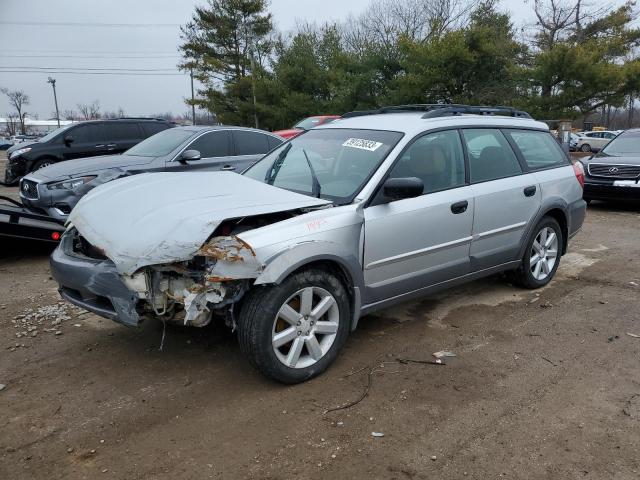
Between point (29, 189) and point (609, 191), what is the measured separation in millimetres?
9843

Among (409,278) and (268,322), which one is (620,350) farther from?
(268,322)

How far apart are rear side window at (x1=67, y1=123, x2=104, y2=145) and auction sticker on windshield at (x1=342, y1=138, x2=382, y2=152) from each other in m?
9.73

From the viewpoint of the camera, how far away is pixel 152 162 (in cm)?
749

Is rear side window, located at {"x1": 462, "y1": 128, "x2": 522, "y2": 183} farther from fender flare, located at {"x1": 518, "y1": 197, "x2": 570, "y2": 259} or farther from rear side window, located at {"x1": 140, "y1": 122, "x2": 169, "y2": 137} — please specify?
rear side window, located at {"x1": 140, "y1": 122, "x2": 169, "y2": 137}

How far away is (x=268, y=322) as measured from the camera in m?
3.11

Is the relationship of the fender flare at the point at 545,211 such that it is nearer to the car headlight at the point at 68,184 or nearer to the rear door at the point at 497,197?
the rear door at the point at 497,197

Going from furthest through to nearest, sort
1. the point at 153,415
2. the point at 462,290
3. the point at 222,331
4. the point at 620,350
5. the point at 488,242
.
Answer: the point at 462,290 → the point at 488,242 → the point at 222,331 → the point at 620,350 → the point at 153,415

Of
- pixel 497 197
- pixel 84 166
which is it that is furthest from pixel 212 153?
pixel 497 197

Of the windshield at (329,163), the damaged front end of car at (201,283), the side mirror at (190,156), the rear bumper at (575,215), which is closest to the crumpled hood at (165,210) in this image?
the damaged front end of car at (201,283)

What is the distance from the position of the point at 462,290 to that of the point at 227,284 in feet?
9.82

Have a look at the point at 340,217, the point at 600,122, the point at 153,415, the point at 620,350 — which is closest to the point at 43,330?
the point at 153,415

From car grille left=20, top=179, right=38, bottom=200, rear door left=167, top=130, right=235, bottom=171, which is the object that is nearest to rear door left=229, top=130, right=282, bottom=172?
rear door left=167, top=130, right=235, bottom=171

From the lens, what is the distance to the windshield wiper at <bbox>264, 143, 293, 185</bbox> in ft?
14.0

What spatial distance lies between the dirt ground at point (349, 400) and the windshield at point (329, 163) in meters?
1.21
